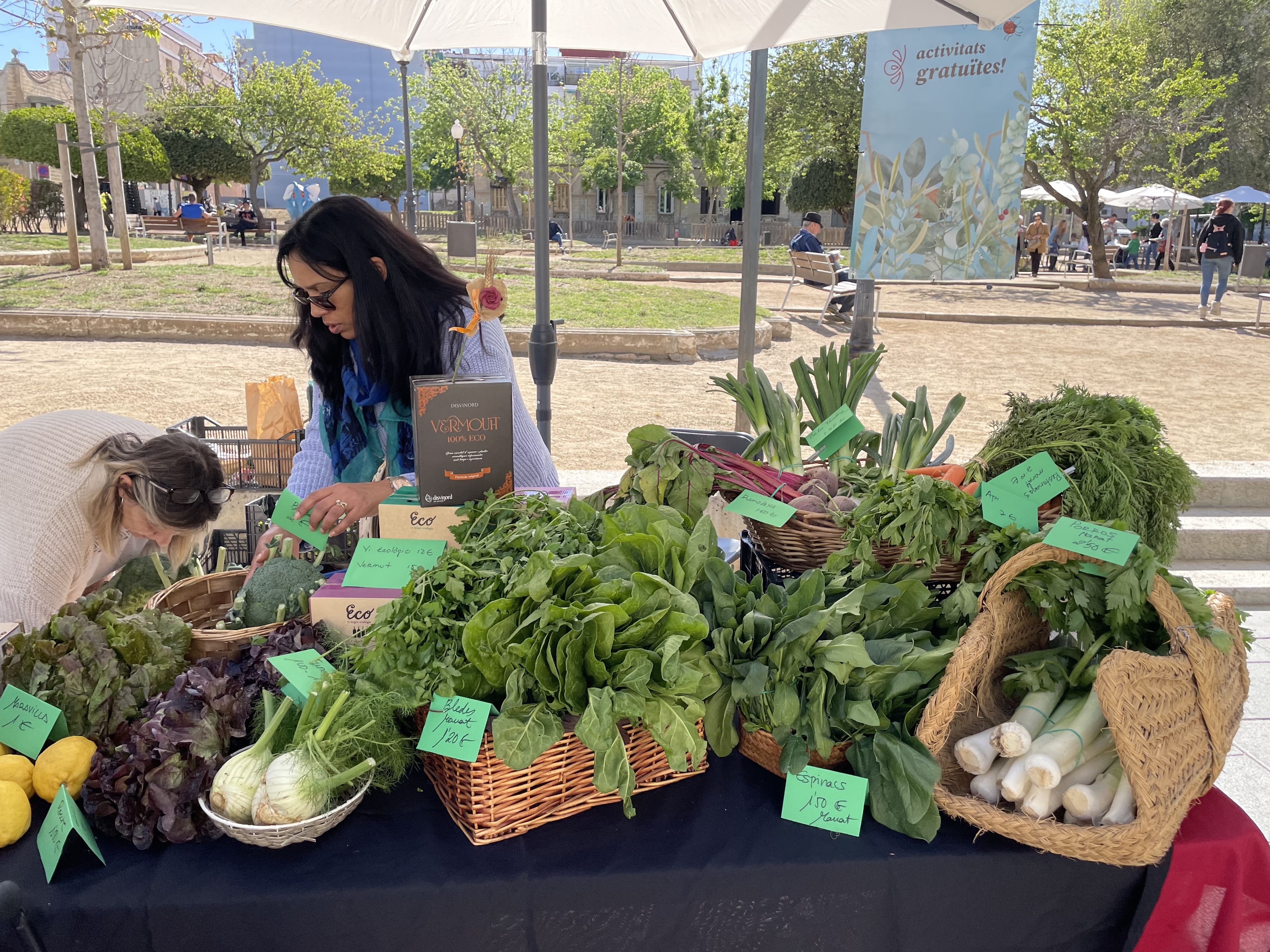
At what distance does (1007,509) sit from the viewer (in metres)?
1.78

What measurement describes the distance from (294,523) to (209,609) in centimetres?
27

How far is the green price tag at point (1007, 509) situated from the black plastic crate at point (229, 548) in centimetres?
193

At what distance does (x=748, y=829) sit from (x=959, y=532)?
77 cm

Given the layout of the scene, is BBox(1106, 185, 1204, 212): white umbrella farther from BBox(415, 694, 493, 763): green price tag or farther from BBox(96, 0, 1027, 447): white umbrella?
BBox(415, 694, 493, 763): green price tag

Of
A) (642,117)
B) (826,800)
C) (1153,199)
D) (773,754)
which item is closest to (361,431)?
(773,754)

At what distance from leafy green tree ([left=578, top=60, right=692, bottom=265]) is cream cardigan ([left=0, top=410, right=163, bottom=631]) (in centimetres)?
3460

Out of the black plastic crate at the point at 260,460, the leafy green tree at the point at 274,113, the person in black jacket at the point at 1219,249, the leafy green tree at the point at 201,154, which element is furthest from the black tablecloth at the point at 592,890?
the leafy green tree at the point at 201,154

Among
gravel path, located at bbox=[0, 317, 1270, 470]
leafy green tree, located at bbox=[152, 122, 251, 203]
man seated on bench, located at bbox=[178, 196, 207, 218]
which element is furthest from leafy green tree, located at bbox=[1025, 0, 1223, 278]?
leafy green tree, located at bbox=[152, 122, 251, 203]

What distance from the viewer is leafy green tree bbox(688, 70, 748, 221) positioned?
99.2 ft

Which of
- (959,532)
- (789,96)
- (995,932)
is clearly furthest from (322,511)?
(789,96)

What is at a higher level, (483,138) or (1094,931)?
(483,138)

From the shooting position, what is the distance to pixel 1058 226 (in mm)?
29375

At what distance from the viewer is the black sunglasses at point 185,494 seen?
2268 mm

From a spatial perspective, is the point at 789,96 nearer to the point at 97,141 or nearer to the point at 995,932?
the point at 97,141
